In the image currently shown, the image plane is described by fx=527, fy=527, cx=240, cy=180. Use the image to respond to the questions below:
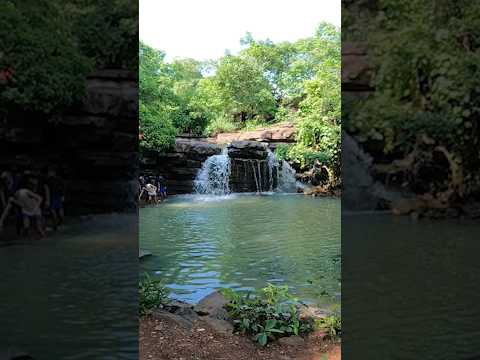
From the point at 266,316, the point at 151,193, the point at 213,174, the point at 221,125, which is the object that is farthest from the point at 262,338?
the point at 213,174

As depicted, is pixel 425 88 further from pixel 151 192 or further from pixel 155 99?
pixel 151 192

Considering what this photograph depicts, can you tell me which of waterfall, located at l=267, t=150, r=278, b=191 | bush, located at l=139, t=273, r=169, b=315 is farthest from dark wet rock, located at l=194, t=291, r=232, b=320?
waterfall, located at l=267, t=150, r=278, b=191

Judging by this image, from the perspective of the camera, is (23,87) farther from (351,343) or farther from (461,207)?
(461,207)

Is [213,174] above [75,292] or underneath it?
above

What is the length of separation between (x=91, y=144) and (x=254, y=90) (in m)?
1.11

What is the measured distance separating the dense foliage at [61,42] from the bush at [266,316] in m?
1.36

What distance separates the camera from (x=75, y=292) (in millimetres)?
2666

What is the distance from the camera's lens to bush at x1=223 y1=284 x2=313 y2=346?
219 centimetres

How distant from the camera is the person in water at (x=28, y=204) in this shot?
3.33 m

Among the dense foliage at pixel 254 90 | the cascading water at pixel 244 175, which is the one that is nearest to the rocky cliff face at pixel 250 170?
the cascading water at pixel 244 175

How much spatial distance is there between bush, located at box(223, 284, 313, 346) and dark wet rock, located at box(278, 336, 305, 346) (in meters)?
0.02

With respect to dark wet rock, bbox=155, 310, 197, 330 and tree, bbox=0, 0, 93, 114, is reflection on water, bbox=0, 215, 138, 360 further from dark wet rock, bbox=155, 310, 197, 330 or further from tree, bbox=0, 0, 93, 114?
tree, bbox=0, 0, 93, 114

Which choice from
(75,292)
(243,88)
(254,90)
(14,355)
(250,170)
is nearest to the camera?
(14,355)

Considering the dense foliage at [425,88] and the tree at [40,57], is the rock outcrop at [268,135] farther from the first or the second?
the tree at [40,57]
